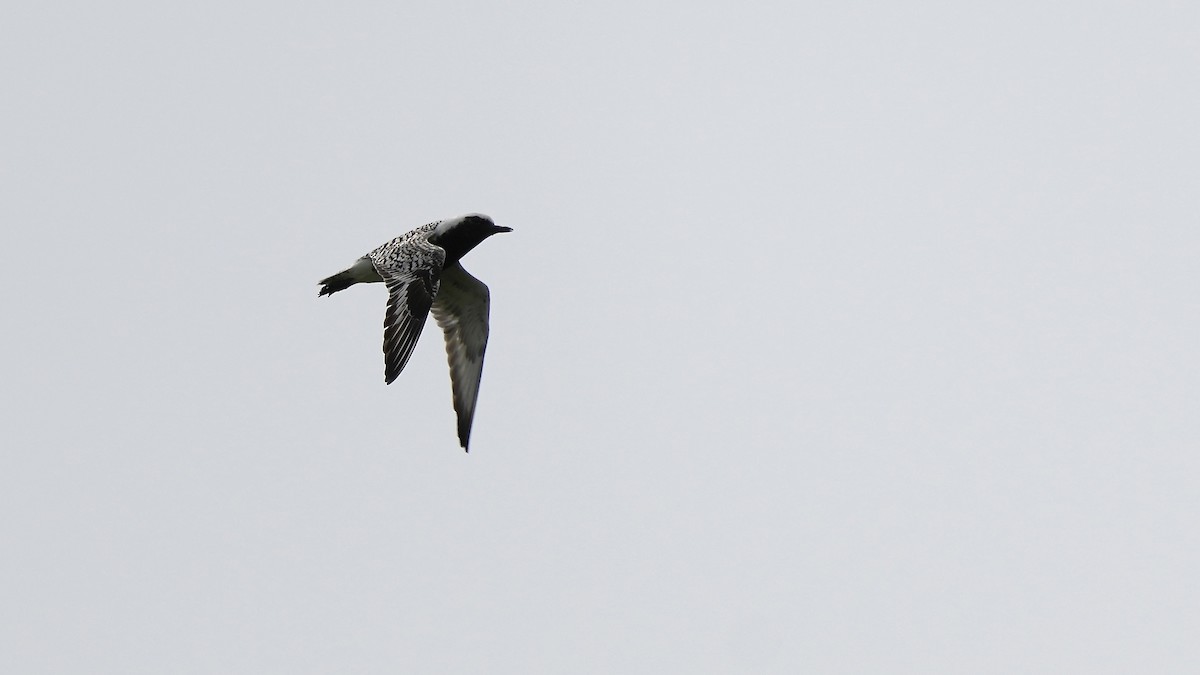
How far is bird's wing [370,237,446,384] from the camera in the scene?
23.2 m

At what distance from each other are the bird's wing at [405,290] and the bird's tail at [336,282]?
704 mm

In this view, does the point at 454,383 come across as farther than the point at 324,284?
Yes

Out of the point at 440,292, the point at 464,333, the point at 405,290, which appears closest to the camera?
the point at 405,290

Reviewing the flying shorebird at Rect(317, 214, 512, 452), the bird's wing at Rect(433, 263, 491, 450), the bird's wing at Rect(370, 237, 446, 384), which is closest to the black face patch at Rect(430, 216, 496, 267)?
the flying shorebird at Rect(317, 214, 512, 452)

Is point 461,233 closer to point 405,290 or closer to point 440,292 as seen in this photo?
point 440,292

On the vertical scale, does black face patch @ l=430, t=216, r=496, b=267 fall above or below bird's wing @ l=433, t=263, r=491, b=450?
above

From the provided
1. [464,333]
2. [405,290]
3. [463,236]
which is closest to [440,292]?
[464,333]

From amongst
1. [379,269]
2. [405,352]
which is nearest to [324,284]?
[379,269]

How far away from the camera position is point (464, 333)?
28.8 m

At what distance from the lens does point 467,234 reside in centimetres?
2689

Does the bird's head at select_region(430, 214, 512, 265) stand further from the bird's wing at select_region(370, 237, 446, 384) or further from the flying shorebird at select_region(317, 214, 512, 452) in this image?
the bird's wing at select_region(370, 237, 446, 384)

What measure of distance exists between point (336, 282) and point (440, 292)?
265 centimetres

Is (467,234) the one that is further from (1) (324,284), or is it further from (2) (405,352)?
(2) (405,352)

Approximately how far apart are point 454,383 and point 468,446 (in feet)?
4.83
